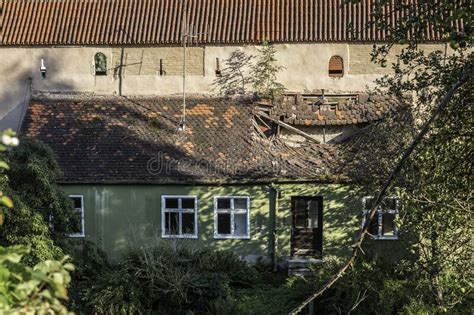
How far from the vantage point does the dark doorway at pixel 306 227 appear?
59.3 feet

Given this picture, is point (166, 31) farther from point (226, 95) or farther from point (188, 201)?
point (188, 201)

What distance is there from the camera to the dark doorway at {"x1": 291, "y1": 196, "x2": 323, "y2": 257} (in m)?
18.1

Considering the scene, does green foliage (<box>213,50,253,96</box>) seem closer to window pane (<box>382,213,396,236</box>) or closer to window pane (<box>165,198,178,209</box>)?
window pane (<box>165,198,178,209</box>)

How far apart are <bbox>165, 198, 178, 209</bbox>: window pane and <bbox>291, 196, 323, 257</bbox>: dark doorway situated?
3089 mm

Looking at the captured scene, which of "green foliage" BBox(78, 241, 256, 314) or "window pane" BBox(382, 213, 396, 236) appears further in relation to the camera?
"window pane" BBox(382, 213, 396, 236)

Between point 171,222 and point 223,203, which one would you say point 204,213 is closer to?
point 223,203

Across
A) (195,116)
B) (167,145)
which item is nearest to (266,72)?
(195,116)

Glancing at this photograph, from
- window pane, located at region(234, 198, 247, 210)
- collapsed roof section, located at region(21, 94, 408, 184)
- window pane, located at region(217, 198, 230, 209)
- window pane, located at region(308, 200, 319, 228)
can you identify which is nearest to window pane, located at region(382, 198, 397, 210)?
collapsed roof section, located at region(21, 94, 408, 184)

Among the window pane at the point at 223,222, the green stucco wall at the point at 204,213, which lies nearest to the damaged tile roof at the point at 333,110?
the green stucco wall at the point at 204,213

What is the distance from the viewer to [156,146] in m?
18.5

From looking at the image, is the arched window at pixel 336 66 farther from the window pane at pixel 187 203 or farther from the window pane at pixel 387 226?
the window pane at pixel 187 203

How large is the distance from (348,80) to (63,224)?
10786 millimetres

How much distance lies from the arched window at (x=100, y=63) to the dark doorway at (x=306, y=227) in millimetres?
7476

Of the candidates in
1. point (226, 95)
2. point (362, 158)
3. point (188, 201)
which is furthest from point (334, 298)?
point (226, 95)
